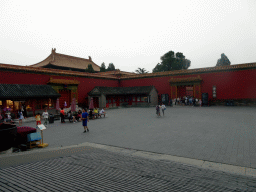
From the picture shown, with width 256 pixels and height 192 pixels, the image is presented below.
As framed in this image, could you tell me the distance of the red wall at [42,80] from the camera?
2094 cm

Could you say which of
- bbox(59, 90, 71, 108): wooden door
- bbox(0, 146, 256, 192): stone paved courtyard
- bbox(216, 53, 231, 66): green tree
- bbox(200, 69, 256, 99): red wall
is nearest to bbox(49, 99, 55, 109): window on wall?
bbox(59, 90, 71, 108): wooden door

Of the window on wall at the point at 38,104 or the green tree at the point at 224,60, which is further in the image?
the green tree at the point at 224,60

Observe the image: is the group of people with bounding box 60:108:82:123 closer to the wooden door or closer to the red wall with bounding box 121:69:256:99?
the wooden door

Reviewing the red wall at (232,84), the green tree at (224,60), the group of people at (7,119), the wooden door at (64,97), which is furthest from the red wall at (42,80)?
the green tree at (224,60)

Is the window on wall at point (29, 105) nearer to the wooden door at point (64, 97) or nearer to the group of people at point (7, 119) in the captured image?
the group of people at point (7, 119)

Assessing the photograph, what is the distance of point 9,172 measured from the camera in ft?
16.2

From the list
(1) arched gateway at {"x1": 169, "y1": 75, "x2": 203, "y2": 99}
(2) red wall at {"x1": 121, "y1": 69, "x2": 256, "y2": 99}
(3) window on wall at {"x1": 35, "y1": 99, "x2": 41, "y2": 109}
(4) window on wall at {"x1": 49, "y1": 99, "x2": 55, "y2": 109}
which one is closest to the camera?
(3) window on wall at {"x1": 35, "y1": 99, "x2": 41, "y2": 109}

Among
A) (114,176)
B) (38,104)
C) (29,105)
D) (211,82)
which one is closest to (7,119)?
(29,105)

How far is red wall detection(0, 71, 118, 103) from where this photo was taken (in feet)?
68.7

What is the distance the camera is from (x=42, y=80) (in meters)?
24.6

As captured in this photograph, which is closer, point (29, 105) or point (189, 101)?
point (29, 105)

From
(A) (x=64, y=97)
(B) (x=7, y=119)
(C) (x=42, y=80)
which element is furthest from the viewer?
(A) (x=64, y=97)

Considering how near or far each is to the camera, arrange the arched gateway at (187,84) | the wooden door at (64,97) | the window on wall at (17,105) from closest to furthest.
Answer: the window on wall at (17,105)
the wooden door at (64,97)
the arched gateway at (187,84)

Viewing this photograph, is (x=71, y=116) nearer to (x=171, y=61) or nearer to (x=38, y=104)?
(x=38, y=104)
